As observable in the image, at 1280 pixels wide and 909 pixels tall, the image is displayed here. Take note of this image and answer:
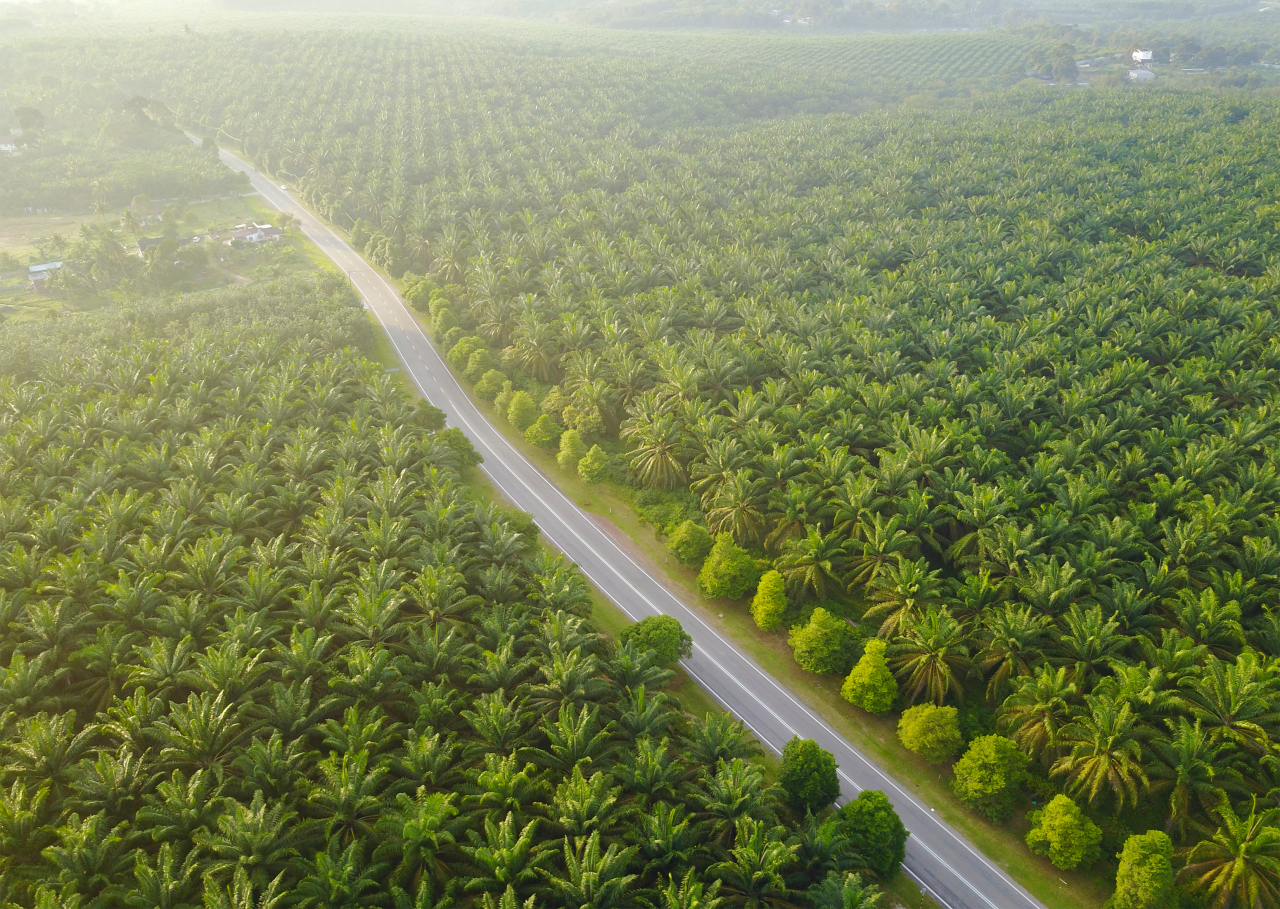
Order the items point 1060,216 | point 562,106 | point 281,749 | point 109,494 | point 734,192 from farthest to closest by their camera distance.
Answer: point 562,106 < point 734,192 < point 1060,216 < point 109,494 < point 281,749

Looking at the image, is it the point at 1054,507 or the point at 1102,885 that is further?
the point at 1054,507

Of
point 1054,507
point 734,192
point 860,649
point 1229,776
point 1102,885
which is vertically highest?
point 734,192

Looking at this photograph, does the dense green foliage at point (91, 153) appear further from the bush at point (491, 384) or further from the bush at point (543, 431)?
the bush at point (543, 431)

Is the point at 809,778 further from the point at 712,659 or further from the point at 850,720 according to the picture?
the point at 712,659

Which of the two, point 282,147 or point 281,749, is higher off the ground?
point 282,147

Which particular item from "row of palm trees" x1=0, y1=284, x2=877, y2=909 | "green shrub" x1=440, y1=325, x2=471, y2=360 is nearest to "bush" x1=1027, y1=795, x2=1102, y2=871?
"row of palm trees" x1=0, y1=284, x2=877, y2=909

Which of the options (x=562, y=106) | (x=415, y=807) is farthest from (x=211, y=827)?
(x=562, y=106)

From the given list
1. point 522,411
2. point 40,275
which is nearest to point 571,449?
point 522,411

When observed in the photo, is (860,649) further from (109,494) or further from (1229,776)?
(109,494)
